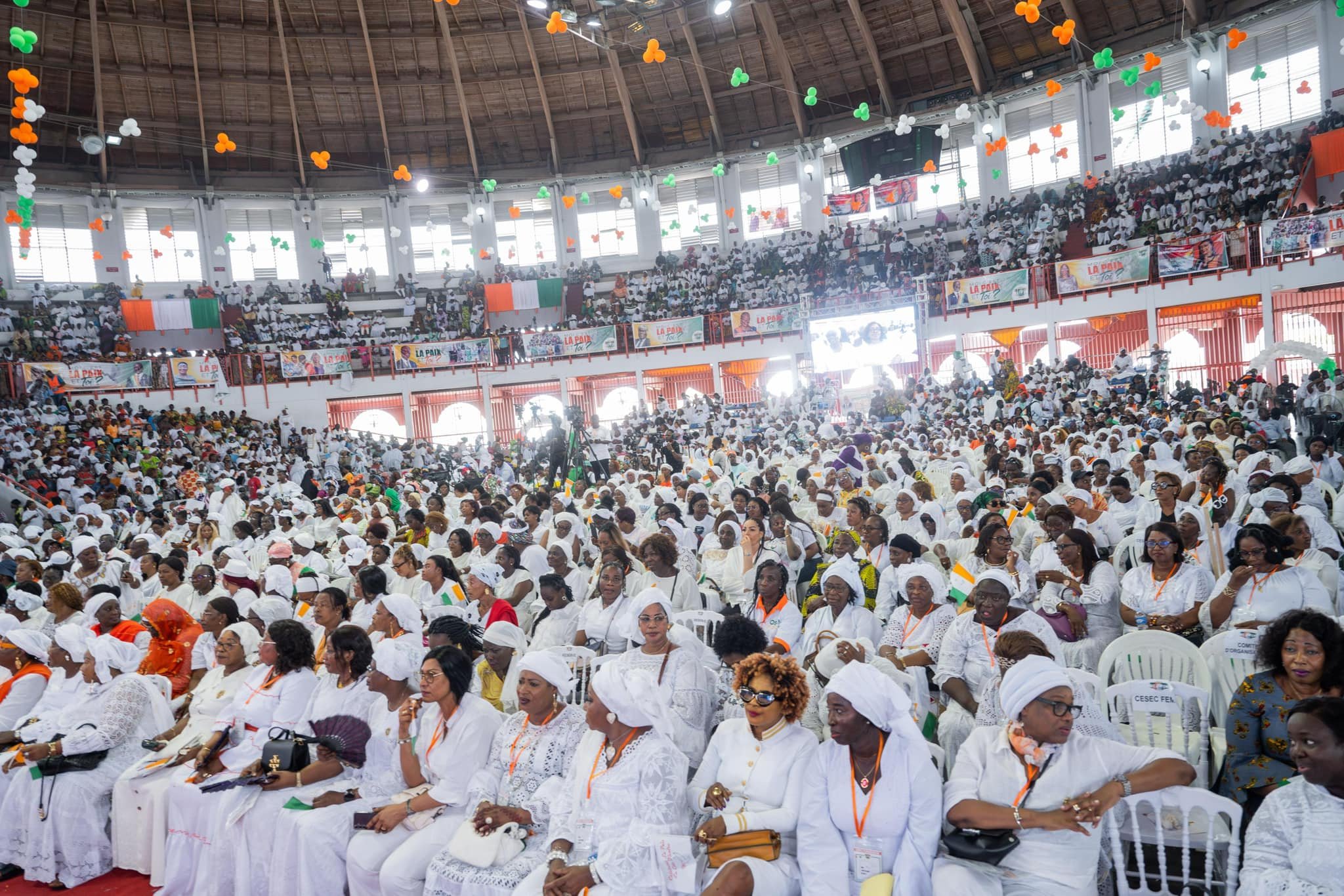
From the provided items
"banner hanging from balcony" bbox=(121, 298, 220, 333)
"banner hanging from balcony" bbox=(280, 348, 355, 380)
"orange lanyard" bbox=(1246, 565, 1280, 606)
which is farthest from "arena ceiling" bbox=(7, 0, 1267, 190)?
"orange lanyard" bbox=(1246, 565, 1280, 606)

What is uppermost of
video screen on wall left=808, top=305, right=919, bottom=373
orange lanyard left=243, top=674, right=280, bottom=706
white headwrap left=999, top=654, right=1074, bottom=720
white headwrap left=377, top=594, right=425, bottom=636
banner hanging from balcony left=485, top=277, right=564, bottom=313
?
banner hanging from balcony left=485, top=277, right=564, bottom=313

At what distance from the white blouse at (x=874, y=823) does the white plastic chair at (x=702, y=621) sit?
7.50ft

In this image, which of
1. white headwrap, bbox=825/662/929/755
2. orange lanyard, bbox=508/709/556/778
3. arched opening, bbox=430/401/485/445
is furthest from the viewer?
arched opening, bbox=430/401/485/445

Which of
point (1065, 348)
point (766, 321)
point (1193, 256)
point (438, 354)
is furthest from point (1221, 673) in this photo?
point (438, 354)

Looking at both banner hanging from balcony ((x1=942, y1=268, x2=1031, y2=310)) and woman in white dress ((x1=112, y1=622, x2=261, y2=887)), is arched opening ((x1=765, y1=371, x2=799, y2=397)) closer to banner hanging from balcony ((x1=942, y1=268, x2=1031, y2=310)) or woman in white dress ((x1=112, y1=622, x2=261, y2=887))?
banner hanging from balcony ((x1=942, y1=268, x2=1031, y2=310))

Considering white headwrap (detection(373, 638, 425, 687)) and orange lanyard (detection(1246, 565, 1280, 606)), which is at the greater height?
white headwrap (detection(373, 638, 425, 687))

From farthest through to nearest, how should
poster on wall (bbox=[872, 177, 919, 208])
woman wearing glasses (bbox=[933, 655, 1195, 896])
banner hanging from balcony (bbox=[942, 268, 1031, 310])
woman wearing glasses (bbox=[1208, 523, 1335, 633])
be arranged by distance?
1. poster on wall (bbox=[872, 177, 919, 208])
2. banner hanging from balcony (bbox=[942, 268, 1031, 310])
3. woman wearing glasses (bbox=[1208, 523, 1335, 633])
4. woman wearing glasses (bbox=[933, 655, 1195, 896])

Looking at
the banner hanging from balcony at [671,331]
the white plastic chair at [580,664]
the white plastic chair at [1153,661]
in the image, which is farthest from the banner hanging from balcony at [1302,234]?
the white plastic chair at [580,664]

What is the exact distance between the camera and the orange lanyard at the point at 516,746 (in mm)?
3480

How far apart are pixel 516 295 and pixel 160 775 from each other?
22.2 meters

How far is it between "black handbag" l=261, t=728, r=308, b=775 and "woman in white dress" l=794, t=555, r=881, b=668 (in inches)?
91.3

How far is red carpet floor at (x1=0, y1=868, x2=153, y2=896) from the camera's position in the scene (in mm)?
4230

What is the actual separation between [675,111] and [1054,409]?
600 inches

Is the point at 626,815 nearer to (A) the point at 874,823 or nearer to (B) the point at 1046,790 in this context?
(A) the point at 874,823
